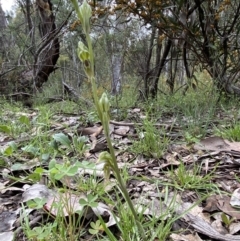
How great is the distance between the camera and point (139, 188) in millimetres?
992

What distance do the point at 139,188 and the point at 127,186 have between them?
0.04 meters

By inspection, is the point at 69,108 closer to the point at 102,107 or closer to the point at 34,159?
the point at 34,159

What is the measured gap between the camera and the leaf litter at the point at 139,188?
0.76m

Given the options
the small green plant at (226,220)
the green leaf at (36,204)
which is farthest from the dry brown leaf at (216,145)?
the green leaf at (36,204)

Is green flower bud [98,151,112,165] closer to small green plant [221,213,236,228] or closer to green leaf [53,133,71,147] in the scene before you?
small green plant [221,213,236,228]

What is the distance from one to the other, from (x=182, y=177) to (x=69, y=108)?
1.75 m

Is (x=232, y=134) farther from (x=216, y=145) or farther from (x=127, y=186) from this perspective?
(x=127, y=186)

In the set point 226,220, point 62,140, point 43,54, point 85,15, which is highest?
point 43,54

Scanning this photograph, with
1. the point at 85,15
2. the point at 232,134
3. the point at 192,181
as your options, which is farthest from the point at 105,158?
the point at 232,134

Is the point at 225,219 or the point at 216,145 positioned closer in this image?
the point at 225,219

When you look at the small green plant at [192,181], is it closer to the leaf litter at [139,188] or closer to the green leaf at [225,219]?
the leaf litter at [139,188]

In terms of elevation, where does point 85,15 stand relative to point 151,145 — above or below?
above

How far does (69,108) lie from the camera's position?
8.48 feet

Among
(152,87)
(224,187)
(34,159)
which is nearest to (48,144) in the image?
(34,159)
